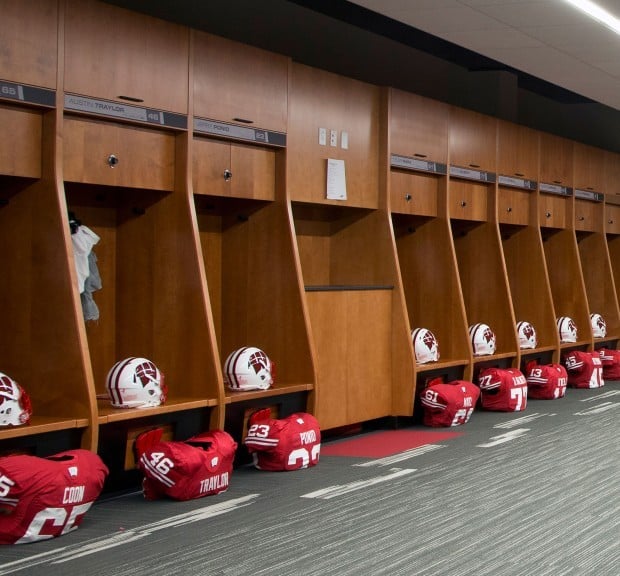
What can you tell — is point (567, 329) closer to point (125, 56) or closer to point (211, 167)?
point (211, 167)

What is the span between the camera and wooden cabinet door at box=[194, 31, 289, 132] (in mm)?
5602

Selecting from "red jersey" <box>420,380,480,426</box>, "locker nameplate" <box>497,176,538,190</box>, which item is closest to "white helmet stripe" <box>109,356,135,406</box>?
"red jersey" <box>420,380,480,426</box>

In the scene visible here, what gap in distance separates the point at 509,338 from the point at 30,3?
5.30 m

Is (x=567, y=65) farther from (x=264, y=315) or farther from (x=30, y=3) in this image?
(x=30, y=3)

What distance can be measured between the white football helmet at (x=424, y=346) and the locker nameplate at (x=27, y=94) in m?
3.49

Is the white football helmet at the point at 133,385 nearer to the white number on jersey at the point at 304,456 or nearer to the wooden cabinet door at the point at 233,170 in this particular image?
the white number on jersey at the point at 304,456

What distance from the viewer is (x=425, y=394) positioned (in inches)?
286

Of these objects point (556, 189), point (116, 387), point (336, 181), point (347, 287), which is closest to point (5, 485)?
point (116, 387)

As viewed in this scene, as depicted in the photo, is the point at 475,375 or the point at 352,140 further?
the point at 475,375

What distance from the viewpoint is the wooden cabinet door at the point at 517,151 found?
8875 millimetres

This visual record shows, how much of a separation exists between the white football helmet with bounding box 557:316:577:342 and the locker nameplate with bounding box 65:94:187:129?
5454 millimetres

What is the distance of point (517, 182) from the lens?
361 inches

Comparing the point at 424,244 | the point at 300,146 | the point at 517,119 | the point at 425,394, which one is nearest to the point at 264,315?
the point at 300,146

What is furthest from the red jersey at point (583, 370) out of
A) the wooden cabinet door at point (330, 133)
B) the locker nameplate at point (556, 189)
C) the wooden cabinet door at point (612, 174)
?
the wooden cabinet door at point (330, 133)
